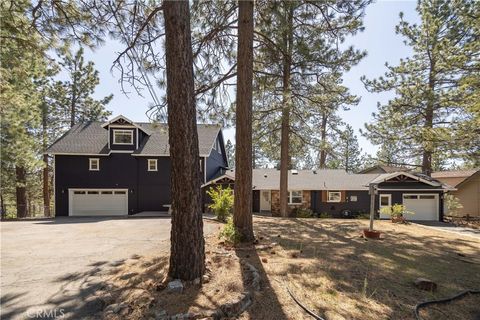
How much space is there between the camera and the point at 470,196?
76.2 ft

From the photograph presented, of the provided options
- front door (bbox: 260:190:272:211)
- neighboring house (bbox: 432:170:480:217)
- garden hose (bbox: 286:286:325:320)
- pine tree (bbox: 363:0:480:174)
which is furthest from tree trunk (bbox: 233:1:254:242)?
neighboring house (bbox: 432:170:480:217)

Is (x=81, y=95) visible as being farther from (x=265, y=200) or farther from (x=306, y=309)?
(x=306, y=309)

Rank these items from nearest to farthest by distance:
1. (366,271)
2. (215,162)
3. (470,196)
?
(366,271) → (215,162) → (470,196)

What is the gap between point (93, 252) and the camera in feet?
21.9

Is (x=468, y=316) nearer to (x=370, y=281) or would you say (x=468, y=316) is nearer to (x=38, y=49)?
(x=370, y=281)

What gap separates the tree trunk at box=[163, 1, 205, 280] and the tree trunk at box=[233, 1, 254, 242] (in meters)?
2.61

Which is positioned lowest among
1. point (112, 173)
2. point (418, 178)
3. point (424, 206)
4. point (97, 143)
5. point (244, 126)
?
point (424, 206)

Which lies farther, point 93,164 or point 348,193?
point 348,193

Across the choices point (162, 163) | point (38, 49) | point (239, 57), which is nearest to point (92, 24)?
point (38, 49)

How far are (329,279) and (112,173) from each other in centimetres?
1727

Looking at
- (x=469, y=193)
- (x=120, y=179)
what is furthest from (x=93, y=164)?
(x=469, y=193)

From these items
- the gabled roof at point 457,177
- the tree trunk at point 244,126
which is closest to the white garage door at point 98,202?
the tree trunk at point 244,126

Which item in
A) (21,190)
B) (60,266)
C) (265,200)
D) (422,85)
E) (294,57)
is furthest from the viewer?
(21,190)

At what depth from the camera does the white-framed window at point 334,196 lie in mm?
19812
